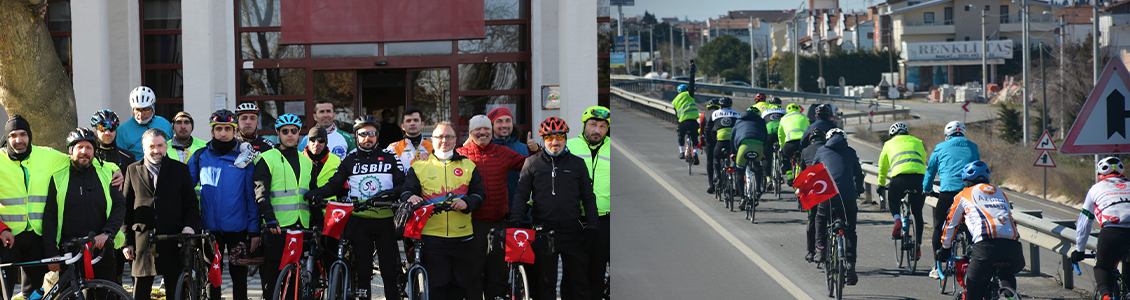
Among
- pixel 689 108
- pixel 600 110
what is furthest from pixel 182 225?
pixel 689 108

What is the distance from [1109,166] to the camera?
1846 millimetres

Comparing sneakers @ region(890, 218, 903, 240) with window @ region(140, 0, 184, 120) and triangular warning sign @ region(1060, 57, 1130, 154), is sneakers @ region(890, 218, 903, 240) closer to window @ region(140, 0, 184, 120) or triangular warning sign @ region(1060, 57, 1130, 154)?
triangular warning sign @ region(1060, 57, 1130, 154)

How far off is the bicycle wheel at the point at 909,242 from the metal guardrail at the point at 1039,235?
9 centimetres

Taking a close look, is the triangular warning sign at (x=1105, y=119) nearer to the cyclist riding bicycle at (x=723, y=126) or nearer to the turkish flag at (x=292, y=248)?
the cyclist riding bicycle at (x=723, y=126)

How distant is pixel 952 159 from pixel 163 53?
1271 centimetres

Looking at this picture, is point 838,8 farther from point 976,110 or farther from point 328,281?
point 328,281

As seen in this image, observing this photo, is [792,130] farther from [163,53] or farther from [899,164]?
[163,53]

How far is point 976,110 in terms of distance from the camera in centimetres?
178

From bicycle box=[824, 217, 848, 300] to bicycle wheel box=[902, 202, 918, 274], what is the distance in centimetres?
13

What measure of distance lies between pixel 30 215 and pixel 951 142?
5616 mm

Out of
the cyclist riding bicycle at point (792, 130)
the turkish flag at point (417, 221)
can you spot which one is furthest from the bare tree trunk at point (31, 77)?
the cyclist riding bicycle at point (792, 130)

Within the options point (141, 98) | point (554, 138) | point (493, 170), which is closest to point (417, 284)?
point (493, 170)

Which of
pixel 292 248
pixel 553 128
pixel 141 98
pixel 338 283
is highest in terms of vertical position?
pixel 141 98

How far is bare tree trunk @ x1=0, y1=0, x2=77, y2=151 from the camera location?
7.70 m
